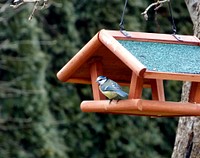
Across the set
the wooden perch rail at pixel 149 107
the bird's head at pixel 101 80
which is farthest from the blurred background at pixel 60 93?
the wooden perch rail at pixel 149 107

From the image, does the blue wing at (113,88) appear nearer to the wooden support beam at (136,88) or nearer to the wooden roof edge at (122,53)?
the wooden support beam at (136,88)

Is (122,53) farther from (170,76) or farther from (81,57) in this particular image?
→ (81,57)

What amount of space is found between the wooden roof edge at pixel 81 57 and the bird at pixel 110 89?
13 centimetres

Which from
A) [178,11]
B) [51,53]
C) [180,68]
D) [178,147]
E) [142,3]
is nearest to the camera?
[180,68]

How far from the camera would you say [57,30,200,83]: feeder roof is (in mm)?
2783

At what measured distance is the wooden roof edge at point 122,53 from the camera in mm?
2691

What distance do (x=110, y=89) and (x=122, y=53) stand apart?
179 mm

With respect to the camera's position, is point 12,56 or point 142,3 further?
point 142,3

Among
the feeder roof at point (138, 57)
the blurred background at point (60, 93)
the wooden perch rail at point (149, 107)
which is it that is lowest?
the blurred background at point (60, 93)

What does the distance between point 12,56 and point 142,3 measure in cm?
165

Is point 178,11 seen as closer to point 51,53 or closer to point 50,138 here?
Answer: point 51,53

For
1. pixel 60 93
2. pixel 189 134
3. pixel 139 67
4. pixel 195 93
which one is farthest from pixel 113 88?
pixel 60 93

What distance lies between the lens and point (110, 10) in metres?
6.75

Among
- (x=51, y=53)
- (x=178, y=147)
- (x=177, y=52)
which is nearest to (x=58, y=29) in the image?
(x=51, y=53)
